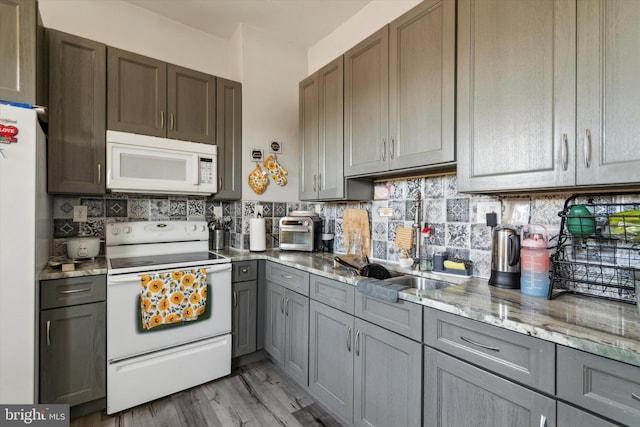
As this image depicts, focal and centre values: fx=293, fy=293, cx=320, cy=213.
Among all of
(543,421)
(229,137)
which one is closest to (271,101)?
(229,137)

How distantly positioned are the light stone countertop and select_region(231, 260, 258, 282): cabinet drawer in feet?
3.50

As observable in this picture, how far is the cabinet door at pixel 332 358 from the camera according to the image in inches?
63.6

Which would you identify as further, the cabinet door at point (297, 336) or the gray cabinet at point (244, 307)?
the gray cabinet at point (244, 307)

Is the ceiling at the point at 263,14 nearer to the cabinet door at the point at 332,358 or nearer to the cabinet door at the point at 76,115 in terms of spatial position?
the cabinet door at the point at 76,115

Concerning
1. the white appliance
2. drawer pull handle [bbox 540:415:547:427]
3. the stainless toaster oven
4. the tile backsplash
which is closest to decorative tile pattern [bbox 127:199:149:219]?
the tile backsplash

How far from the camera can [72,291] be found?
1735mm

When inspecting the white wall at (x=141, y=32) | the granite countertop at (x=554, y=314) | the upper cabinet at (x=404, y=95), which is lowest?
the granite countertop at (x=554, y=314)

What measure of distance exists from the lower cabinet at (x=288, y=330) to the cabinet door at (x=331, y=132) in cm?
82

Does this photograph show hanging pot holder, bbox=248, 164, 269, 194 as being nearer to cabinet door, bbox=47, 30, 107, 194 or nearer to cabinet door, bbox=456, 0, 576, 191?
cabinet door, bbox=47, 30, 107, 194

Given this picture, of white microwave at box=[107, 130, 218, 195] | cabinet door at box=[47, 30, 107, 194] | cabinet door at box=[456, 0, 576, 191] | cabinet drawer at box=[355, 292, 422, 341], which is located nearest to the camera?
cabinet door at box=[456, 0, 576, 191]

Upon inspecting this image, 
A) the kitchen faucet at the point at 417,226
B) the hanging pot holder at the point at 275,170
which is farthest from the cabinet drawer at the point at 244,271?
the kitchen faucet at the point at 417,226

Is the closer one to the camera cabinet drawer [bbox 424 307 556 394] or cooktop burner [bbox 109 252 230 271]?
cabinet drawer [bbox 424 307 556 394]

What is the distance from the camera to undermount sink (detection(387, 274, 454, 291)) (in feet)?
5.33

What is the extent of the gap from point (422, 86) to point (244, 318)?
207 cm
